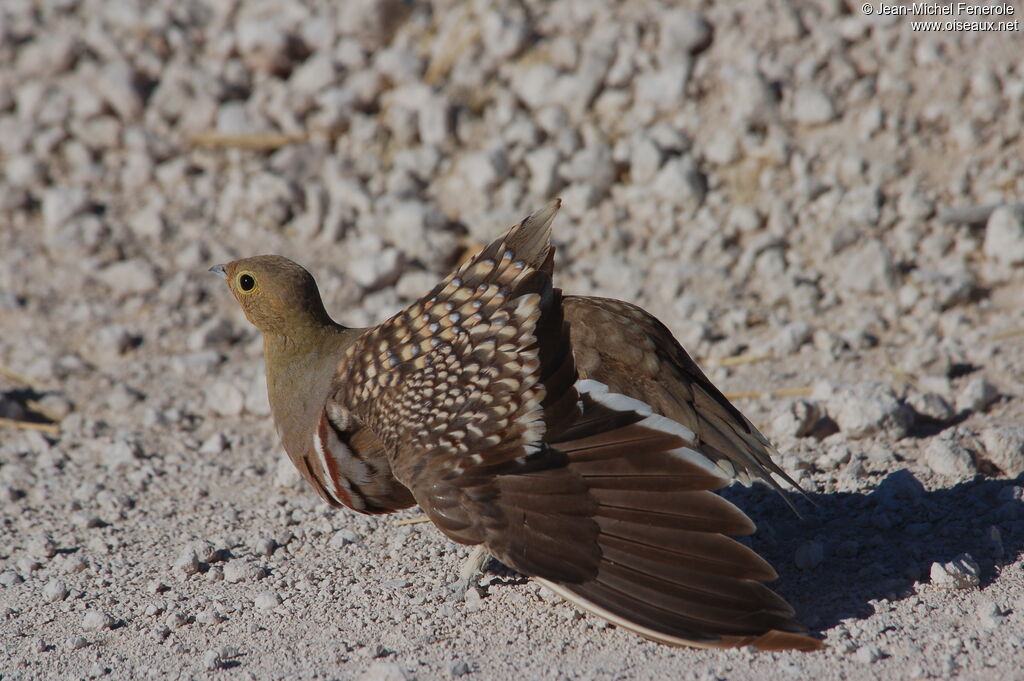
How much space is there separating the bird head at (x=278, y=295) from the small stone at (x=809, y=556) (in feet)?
6.77

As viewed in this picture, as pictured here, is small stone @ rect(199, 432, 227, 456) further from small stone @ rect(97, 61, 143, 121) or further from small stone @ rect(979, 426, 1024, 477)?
small stone @ rect(979, 426, 1024, 477)

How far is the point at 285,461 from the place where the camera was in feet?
17.4

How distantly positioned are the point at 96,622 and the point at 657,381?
2.23 metres

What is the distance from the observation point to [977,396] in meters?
5.22

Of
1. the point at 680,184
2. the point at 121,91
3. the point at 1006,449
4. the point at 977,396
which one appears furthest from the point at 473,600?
the point at 121,91

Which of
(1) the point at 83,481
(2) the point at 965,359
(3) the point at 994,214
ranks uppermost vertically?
(3) the point at 994,214

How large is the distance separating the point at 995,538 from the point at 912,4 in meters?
4.16

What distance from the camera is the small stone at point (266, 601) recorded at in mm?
4117

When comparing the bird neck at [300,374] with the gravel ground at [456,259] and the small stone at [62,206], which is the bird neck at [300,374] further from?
the small stone at [62,206]

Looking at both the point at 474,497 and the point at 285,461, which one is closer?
the point at 474,497

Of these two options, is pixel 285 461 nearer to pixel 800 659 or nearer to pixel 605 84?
pixel 800 659

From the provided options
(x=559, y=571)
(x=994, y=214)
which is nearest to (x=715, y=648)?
(x=559, y=571)

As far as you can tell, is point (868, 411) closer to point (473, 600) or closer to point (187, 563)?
point (473, 600)

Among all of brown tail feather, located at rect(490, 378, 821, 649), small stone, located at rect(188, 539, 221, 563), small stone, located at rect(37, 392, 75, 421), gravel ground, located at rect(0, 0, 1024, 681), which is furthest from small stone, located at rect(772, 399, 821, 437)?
small stone, located at rect(37, 392, 75, 421)
